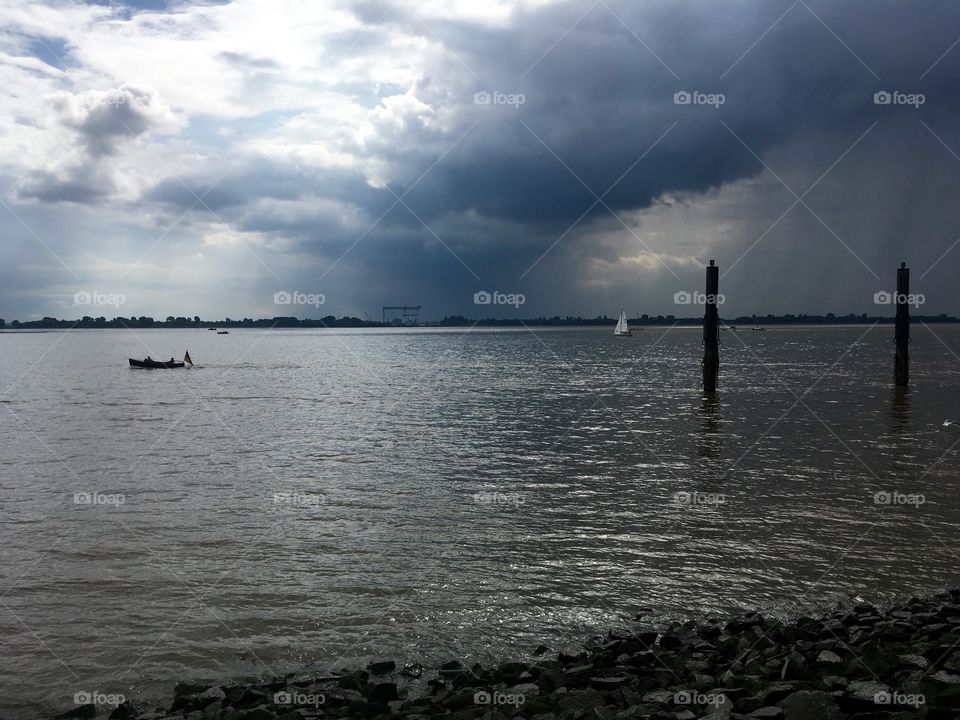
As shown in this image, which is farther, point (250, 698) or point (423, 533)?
point (423, 533)

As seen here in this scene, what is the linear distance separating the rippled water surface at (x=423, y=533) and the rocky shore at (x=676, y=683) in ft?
2.71

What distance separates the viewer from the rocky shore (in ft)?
23.3

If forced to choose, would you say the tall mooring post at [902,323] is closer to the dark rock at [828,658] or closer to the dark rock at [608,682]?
the dark rock at [828,658]

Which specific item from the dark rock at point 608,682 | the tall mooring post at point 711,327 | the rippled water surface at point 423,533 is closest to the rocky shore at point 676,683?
the dark rock at point 608,682

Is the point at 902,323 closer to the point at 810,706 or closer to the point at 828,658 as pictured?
the point at 828,658

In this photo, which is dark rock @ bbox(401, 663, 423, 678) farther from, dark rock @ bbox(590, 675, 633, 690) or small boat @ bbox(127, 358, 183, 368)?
small boat @ bbox(127, 358, 183, 368)

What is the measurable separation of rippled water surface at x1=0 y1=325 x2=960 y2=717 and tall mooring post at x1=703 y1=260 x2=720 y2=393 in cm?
661

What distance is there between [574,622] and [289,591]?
5121 millimetres

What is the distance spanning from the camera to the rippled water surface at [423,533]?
10.4m

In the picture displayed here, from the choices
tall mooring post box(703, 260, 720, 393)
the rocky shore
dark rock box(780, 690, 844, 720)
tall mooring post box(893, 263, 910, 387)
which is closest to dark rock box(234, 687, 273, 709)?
the rocky shore

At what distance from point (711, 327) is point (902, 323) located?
40.7 feet

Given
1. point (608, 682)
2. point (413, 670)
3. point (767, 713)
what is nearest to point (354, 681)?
point (413, 670)

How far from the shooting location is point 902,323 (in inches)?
1639

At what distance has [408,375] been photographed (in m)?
72.1
